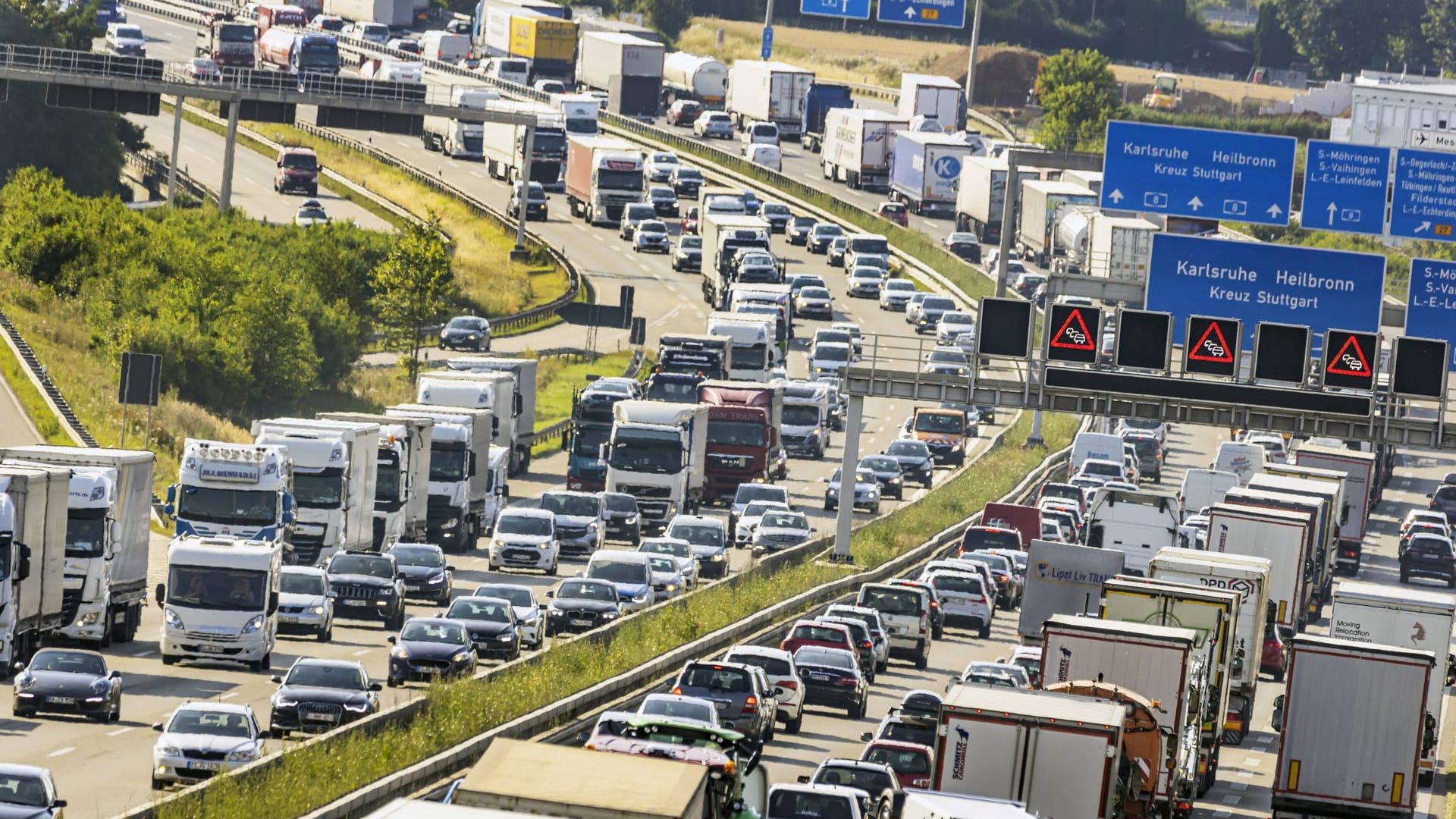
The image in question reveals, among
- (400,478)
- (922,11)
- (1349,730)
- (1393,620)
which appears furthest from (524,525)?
(922,11)

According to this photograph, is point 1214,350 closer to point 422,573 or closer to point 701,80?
point 422,573

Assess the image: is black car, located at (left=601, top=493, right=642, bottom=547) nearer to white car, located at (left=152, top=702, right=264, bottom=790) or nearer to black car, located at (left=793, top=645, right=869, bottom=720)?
black car, located at (left=793, top=645, right=869, bottom=720)

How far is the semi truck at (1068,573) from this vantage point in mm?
44125

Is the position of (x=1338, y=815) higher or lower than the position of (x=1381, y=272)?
lower

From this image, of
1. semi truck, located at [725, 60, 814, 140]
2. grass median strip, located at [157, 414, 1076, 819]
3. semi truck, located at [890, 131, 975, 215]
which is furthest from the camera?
semi truck, located at [725, 60, 814, 140]

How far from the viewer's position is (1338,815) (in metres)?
32.5

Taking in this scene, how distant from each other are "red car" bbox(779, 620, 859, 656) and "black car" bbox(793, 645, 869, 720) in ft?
1.30

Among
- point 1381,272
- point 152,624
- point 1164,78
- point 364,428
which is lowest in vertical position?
point 152,624

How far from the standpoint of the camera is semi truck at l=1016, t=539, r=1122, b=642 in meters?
44.1

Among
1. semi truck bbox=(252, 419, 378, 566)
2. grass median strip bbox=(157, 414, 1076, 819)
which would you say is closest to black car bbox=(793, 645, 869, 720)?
grass median strip bbox=(157, 414, 1076, 819)

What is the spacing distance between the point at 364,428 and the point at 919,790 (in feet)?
91.2

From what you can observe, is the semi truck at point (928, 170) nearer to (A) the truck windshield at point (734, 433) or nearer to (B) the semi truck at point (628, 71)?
(B) the semi truck at point (628, 71)

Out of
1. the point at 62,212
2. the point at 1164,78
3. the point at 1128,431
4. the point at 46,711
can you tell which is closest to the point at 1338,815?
the point at 46,711

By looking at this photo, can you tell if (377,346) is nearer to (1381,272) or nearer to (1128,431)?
(1128,431)
